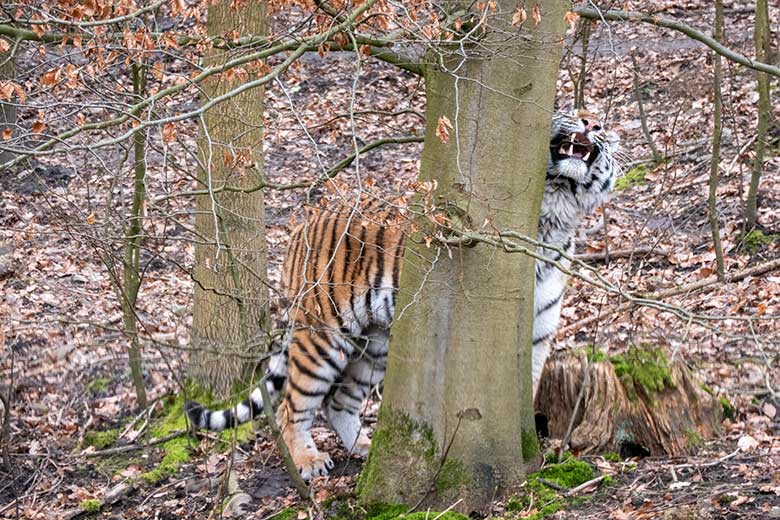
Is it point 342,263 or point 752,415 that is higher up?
point 342,263

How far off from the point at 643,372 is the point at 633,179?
6.08 metres

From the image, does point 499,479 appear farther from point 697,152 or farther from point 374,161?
point 374,161

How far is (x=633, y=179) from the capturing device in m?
11.3

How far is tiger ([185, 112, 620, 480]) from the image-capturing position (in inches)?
224

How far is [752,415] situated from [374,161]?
802 cm

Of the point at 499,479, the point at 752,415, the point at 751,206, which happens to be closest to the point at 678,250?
the point at 751,206

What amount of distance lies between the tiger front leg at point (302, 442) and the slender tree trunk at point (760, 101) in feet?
15.1

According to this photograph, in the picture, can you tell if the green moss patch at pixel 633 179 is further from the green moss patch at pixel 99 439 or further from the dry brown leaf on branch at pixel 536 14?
the dry brown leaf on branch at pixel 536 14

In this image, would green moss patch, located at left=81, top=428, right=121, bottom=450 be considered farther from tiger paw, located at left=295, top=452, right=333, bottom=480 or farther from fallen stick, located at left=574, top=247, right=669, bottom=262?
fallen stick, located at left=574, top=247, right=669, bottom=262

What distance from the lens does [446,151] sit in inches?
184

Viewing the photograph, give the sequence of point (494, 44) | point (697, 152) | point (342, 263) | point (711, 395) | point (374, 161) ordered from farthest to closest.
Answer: point (374, 161) < point (697, 152) < point (342, 263) < point (711, 395) < point (494, 44)

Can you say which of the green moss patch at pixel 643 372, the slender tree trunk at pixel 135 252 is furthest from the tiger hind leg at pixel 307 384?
the green moss patch at pixel 643 372

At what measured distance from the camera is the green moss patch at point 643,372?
5.53 m

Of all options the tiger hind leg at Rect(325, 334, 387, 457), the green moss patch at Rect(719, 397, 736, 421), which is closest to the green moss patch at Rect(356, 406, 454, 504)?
the tiger hind leg at Rect(325, 334, 387, 457)
